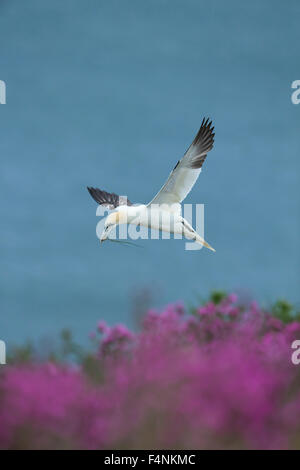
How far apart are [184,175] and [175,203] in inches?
14.2

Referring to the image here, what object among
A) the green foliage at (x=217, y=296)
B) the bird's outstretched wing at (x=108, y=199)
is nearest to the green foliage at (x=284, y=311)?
the green foliage at (x=217, y=296)

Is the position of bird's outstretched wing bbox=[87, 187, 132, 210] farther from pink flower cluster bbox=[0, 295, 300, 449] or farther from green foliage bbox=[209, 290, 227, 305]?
pink flower cluster bbox=[0, 295, 300, 449]

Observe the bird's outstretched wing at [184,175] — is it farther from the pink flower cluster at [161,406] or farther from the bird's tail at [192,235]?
the pink flower cluster at [161,406]

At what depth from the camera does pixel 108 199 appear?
901 centimetres

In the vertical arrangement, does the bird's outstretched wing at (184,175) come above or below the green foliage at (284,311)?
above

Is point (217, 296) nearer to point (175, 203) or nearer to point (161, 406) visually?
point (175, 203)

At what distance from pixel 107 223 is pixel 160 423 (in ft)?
14.4

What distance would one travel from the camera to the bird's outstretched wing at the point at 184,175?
278 inches

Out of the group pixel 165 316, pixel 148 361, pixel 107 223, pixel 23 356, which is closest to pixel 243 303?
pixel 165 316

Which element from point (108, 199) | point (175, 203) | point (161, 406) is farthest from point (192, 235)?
point (161, 406)

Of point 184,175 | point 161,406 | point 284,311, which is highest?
point 184,175

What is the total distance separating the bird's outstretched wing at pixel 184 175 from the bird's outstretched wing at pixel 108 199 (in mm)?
1497

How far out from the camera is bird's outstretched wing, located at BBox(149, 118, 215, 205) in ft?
23.2
